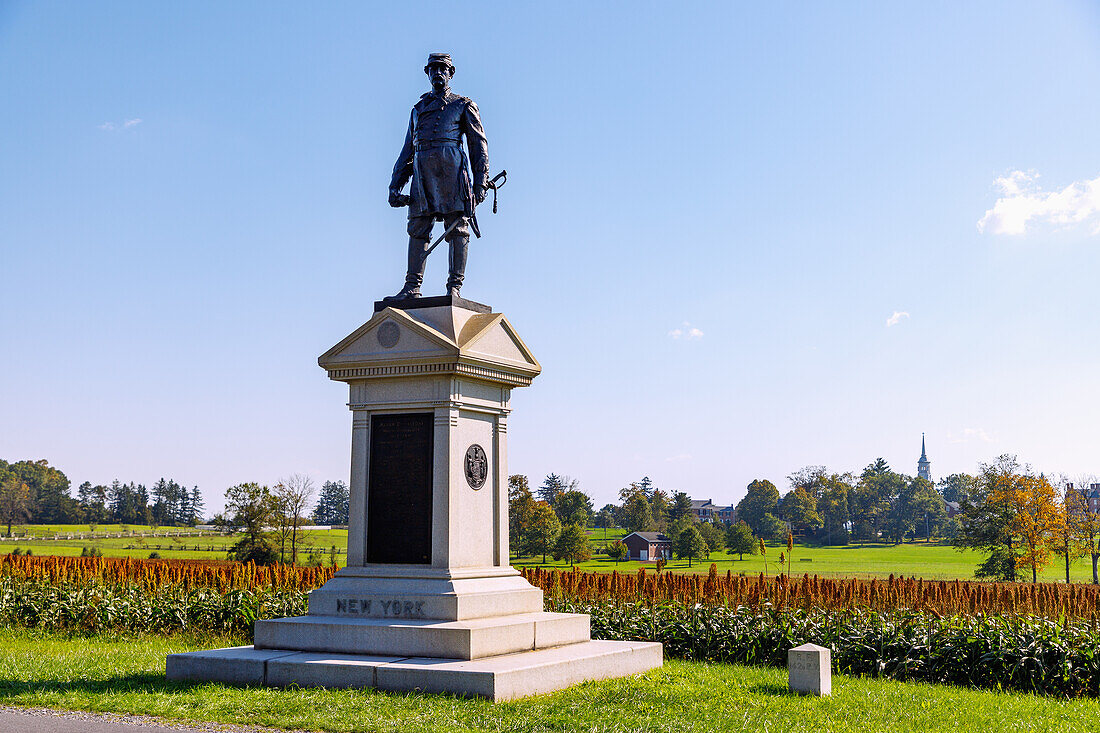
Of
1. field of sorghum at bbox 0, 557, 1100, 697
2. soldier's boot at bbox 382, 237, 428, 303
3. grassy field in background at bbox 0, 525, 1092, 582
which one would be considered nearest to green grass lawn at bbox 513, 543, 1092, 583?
grassy field in background at bbox 0, 525, 1092, 582

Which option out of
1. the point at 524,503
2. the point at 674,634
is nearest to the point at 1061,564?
the point at 524,503


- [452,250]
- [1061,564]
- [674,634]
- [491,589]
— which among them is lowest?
[1061,564]

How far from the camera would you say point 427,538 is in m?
10.4

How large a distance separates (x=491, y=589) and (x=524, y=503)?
41.3 meters

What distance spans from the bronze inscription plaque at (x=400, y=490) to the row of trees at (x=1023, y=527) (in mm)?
43497

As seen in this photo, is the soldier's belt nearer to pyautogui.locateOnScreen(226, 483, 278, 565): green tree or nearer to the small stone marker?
the small stone marker

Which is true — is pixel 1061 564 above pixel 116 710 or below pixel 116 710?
below

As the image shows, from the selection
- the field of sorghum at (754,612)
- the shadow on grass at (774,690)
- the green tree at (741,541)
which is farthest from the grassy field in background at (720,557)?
the shadow on grass at (774,690)

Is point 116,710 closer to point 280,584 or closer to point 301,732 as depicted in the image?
point 301,732

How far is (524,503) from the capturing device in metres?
51.5

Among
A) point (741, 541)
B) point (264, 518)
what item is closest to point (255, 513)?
point (264, 518)

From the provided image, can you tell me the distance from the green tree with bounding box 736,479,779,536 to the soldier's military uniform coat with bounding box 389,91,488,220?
97197 mm

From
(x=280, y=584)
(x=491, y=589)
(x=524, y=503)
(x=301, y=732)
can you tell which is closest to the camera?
(x=301, y=732)

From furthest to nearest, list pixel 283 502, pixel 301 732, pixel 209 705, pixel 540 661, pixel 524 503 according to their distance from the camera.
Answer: pixel 524 503 → pixel 283 502 → pixel 540 661 → pixel 209 705 → pixel 301 732
